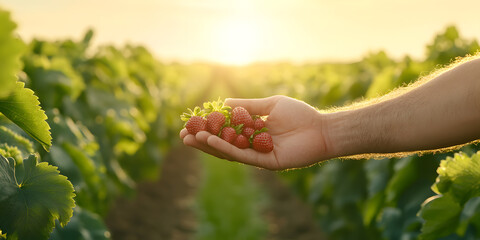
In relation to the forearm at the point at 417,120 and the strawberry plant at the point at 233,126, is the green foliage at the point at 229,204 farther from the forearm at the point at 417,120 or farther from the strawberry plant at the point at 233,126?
the forearm at the point at 417,120

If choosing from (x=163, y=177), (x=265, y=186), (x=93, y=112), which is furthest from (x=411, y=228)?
(x=163, y=177)

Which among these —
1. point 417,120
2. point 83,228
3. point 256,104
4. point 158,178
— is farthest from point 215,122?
point 158,178

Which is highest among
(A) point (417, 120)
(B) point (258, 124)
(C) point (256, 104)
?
(A) point (417, 120)

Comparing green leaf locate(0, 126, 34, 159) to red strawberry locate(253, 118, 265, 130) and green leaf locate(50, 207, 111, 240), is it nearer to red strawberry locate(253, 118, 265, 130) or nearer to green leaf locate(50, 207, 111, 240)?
green leaf locate(50, 207, 111, 240)

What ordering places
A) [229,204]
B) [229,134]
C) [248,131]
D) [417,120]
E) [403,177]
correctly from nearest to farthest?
1. [417,120]
2. [229,134]
3. [248,131]
4. [403,177]
5. [229,204]

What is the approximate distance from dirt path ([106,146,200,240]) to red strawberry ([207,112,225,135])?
403 centimetres

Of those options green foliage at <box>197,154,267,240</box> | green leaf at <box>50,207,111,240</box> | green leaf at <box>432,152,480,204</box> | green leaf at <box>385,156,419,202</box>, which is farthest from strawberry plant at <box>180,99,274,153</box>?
green foliage at <box>197,154,267,240</box>

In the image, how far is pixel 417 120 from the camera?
2.31 m

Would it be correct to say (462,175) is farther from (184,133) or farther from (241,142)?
(184,133)

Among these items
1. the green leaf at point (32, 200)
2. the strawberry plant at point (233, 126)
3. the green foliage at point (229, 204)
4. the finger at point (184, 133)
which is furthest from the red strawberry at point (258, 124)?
the green foliage at point (229, 204)

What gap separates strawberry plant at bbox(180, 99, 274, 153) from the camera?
2.67 metres

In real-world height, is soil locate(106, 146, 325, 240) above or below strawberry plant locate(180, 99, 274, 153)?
below

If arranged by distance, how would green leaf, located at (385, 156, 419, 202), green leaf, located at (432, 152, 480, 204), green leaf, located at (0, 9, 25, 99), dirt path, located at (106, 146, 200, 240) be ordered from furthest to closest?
dirt path, located at (106, 146, 200, 240) → green leaf, located at (385, 156, 419, 202) → green leaf, located at (432, 152, 480, 204) → green leaf, located at (0, 9, 25, 99)

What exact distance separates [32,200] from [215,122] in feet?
3.95
